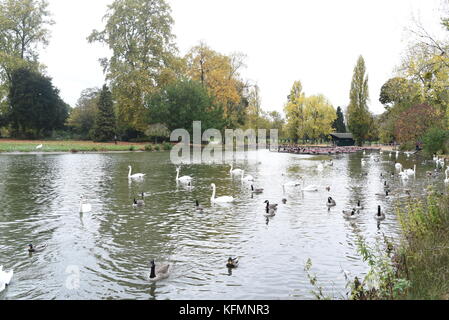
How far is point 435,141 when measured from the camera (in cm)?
4412

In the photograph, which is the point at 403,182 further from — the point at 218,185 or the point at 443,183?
the point at 218,185

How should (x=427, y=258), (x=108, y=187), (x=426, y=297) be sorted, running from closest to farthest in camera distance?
(x=426, y=297), (x=427, y=258), (x=108, y=187)

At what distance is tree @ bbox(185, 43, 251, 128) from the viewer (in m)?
72.1

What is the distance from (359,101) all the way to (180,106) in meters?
42.0

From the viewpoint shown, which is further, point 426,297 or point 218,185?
point 218,185

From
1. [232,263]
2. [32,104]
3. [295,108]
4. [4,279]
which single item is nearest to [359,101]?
[295,108]

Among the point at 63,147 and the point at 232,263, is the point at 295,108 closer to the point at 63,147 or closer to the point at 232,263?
the point at 63,147

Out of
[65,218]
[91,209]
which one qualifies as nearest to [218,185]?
[91,209]

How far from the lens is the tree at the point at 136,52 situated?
6378 cm

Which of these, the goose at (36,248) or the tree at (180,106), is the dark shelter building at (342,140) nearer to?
the tree at (180,106)

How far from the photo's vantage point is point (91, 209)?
16.5 m

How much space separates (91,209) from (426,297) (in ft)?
44.3

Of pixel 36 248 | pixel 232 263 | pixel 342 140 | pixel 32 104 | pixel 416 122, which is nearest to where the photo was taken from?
pixel 232 263
